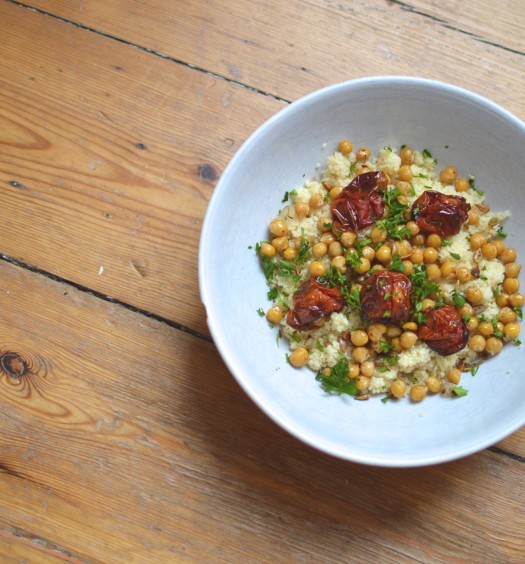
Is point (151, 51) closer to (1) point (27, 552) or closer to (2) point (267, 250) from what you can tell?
(2) point (267, 250)

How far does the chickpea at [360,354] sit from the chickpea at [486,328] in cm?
30

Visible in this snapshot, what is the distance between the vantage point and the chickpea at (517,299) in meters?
1.52

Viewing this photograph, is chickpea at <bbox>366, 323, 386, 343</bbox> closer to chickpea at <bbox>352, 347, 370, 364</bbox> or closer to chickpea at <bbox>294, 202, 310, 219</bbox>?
chickpea at <bbox>352, 347, 370, 364</bbox>

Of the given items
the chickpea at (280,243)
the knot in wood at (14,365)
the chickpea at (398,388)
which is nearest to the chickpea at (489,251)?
the chickpea at (398,388)

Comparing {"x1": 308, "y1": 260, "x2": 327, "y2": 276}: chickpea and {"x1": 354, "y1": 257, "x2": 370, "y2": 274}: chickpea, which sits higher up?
{"x1": 354, "y1": 257, "x2": 370, "y2": 274}: chickpea

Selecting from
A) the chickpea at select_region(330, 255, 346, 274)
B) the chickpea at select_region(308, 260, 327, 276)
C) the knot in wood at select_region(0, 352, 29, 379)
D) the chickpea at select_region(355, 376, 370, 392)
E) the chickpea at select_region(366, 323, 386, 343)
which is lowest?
the knot in wood at select_region(0, 352, 29, 379)

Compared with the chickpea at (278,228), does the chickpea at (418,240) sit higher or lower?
higher

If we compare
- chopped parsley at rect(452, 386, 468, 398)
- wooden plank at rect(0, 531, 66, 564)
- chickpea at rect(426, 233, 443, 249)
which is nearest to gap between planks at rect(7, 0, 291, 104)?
chickpea at rect(426, 233, 443, 249)

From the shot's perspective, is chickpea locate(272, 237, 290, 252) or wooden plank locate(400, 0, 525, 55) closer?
chickpea locate(272, 237, 290, 252)

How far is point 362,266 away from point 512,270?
1.33 ft

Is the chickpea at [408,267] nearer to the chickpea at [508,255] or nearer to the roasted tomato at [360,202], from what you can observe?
the roasted tomato at [360,202]

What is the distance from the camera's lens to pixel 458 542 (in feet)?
5.35

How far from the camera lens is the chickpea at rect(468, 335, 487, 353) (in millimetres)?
1511

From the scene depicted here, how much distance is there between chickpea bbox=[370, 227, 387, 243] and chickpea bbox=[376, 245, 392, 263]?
22 mm
